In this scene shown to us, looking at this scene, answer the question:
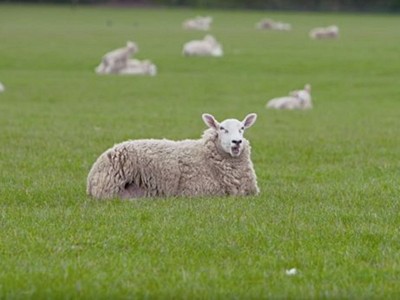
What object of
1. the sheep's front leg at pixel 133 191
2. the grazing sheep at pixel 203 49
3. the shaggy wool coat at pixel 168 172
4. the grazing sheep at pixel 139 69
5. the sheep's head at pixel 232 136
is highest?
the sheep's head at pixel 232 136

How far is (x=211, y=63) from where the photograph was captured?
4319 cm

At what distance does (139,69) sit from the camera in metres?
38.9

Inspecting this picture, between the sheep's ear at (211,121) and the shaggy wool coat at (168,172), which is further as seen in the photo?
the sheep's ear at (211,121)

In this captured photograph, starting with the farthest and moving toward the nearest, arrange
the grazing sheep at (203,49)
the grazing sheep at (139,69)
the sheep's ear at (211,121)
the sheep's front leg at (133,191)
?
the grazing sheep at (203,49) → the grazing sheep at (139,69) → the sheep's ear at (211,121) → the sheep's front leg at (133,191)

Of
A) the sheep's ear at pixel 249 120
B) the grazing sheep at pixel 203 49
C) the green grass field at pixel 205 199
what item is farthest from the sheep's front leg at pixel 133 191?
the grazing sheep at pixel 203 49

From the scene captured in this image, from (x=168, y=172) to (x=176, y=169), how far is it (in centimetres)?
10

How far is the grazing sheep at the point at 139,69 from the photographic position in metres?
38.7

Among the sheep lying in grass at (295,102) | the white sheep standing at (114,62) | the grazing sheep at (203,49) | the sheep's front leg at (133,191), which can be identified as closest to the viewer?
the sheep's front leg at (133,191)

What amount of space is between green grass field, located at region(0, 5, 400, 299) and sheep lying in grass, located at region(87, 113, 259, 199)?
385 millimetres

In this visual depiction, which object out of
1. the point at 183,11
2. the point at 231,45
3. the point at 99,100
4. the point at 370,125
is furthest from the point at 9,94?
the point at 183,11

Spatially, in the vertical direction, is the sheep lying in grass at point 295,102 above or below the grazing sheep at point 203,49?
above

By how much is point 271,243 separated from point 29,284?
236 cm

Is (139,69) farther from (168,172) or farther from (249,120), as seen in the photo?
(168,172)

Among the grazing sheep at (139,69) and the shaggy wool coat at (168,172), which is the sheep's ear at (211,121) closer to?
the shaggy wool coat at (168,172)
